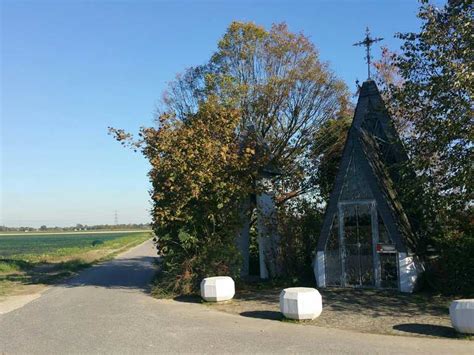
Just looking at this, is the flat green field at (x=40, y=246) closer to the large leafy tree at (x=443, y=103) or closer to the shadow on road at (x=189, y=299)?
the shadow on road at (x=189, y=299)

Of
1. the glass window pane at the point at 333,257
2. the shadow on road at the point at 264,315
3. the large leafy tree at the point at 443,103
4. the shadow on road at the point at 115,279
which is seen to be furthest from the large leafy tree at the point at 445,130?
the shadow on road at the point at 115,279

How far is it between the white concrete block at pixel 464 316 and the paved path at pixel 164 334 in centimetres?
31

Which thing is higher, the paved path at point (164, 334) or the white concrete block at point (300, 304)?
the white concrete block at point (300, 304)

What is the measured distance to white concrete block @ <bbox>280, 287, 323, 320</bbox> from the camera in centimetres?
1037

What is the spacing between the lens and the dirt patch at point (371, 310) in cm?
972

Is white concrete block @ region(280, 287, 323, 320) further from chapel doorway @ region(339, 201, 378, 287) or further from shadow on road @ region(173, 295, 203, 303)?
chapel doorway @ region(339, 201, 378, 287)

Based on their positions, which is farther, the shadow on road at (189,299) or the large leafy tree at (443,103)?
the shadow on road at (189,299)

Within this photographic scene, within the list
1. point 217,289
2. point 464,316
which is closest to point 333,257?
point 217,289

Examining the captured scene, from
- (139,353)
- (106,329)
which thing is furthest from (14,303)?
(139,353)

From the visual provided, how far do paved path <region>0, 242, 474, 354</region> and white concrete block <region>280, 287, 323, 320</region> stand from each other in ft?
0.98

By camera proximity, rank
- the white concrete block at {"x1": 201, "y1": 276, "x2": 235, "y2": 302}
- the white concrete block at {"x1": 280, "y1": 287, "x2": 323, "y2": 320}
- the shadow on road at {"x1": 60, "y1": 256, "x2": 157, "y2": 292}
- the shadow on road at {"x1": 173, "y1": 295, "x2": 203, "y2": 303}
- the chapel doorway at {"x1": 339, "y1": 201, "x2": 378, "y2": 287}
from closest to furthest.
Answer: the white concrete block at {"x1": 280, "y1": 287, "x2": 323, "y2": 320} → the white concrete block at {"x1": 201, "y1": 276, "x2": 235, "y2": 302} → the shadow on road at {"x1": 173, "y1": 295, "x2": 203, "y2": 303} → the chapel doorway at {"x1": 339, "y1": 201, "x2": 378, "y2": 287} → the shadow on road at {"x1": 60, "y1": 256, "x2": 157, "y2": 292}

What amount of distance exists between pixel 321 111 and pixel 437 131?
10.2 meters

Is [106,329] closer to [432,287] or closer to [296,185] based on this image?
[432,287]

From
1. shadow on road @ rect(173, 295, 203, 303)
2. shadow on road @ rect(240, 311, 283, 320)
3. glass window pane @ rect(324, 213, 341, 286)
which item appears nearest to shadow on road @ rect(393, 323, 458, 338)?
shadow on road @ rect(240, 311, 283, 320)
